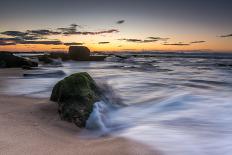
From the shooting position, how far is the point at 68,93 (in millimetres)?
5648

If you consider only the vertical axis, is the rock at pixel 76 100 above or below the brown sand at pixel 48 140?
above

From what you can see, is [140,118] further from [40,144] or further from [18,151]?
[18,151]

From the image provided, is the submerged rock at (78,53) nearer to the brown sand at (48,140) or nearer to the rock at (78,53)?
the rock at (78,53)

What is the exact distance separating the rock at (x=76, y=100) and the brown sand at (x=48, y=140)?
0.18 meters

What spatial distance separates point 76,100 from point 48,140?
5.16ft

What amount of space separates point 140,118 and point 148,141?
77.8 inches

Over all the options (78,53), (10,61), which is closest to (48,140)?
(10,61)

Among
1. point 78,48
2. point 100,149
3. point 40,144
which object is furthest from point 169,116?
point 78,48

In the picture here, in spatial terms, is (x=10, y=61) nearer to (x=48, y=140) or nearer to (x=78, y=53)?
(x=48, y=140)

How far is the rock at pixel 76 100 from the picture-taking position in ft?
16.6

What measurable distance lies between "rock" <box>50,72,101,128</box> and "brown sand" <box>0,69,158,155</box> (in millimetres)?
180

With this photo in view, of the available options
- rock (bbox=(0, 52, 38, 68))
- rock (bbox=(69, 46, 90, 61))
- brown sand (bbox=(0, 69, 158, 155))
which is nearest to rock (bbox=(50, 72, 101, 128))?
brown sand (bbox=(0, 69, 158, 155))

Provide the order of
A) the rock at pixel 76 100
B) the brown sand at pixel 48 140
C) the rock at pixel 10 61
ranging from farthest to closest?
the rock at pixel 10 61, the rock at pixel 76 100, the brown sand at pixel 48 140

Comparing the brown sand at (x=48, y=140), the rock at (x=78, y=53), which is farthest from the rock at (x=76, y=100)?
the rock at (x=78, y=53)
